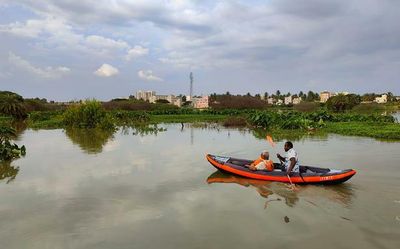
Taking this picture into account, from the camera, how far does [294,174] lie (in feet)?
33.7

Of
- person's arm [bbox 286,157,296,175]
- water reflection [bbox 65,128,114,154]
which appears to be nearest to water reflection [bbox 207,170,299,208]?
person's arm [bbox 286,157,296,175]

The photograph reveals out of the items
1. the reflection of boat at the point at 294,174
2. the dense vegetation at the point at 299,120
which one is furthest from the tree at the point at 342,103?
the reflection of boat at the point at 294,174

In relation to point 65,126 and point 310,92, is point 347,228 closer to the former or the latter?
point 65,126

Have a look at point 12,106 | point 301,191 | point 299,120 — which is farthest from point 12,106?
point 301,191

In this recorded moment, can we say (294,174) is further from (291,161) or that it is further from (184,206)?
(184,206)

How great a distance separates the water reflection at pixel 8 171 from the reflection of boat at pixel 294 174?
241 inches

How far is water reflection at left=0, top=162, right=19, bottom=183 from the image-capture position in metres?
11.9

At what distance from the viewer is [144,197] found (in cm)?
954

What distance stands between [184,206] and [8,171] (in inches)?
285

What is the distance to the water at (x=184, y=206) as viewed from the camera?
6844mm

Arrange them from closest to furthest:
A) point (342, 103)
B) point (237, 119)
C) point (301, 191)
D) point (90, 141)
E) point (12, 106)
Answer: point (301, 191) < point (90, 141) < point (237, 119) < point (12, 106) < point (342, 103)

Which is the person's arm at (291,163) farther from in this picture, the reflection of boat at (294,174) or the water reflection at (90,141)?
the water reflection at (90,141)

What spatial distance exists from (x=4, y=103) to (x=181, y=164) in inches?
1114

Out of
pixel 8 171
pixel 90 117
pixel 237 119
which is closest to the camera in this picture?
pixel 8 171
